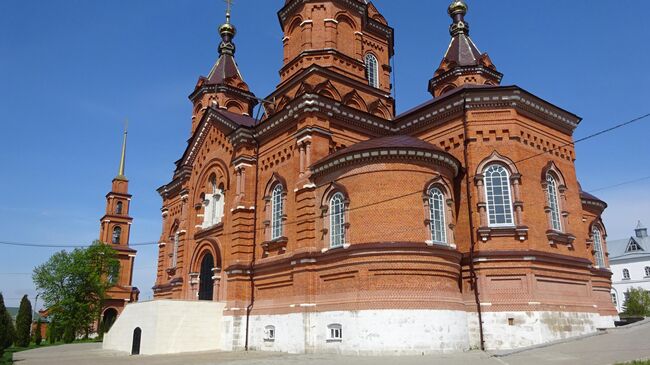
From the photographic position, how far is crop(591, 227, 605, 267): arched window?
24.3 meters

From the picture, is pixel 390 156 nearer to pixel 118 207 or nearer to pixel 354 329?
pixel 354 329

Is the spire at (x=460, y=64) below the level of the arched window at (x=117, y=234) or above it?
above

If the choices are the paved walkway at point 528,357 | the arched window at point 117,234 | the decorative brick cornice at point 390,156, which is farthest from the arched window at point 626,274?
the arched window at point 117,234

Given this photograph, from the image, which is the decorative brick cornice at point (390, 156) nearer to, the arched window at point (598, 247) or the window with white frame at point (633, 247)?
the arched window at point (598, 247)

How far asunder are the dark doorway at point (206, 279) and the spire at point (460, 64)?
16.3 metres

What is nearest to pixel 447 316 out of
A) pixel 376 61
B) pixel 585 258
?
pixel 585 258

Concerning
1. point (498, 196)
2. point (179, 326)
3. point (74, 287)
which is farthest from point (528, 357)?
point (74, 287)

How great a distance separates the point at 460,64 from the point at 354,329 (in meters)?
18.6

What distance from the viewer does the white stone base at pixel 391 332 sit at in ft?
51.3

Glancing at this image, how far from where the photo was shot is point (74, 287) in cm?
4500

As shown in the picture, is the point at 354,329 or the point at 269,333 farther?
the point at 269,333

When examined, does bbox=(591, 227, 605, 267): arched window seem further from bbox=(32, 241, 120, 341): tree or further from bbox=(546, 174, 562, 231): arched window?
bbox=(32, 241, 120, 341): tree

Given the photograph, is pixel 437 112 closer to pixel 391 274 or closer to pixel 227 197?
pixel 391 274

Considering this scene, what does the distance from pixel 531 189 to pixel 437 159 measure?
3.82m
